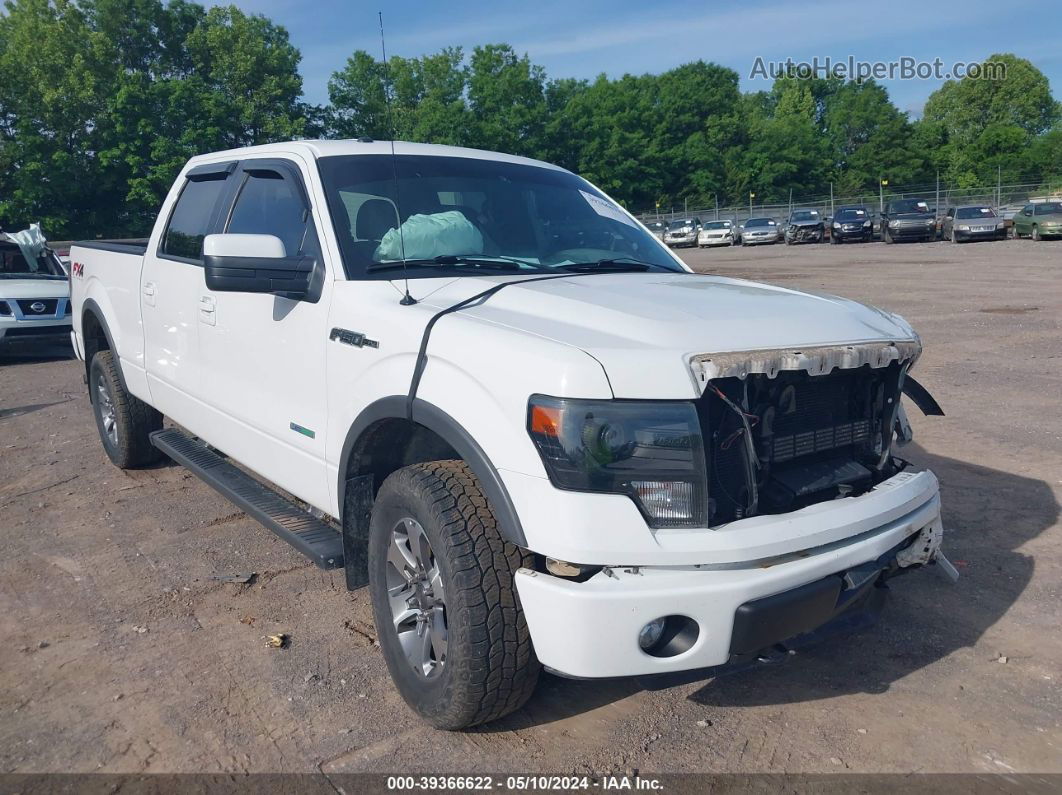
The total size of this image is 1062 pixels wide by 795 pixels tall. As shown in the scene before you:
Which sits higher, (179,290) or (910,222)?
(179,290)

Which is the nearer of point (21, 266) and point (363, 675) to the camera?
point (363, 675)

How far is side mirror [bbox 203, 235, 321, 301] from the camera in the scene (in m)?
3.60

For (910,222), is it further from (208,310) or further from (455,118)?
(208,310)

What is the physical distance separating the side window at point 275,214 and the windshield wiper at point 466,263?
1.08 ft

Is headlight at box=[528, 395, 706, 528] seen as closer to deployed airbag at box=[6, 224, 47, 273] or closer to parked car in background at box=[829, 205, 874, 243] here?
deployed airbag at box=[6, 224, 47, 273]

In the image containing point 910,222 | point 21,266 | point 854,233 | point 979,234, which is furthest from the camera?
point 854,233

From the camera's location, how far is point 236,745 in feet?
10.3

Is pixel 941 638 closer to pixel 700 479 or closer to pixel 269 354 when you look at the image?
pixel 700 479

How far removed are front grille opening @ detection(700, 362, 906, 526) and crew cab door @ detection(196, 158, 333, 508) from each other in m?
1.63

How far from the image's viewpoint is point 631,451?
268 centimetres

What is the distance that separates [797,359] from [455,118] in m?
64.4

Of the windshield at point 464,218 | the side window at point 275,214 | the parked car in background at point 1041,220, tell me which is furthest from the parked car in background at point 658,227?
the side window at point 275,214

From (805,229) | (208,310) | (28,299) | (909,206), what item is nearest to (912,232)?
(909,206)

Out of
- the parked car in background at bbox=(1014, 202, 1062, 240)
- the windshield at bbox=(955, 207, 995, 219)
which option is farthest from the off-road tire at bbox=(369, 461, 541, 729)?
the windshield at bbox=(955, 207, 995, 219)
